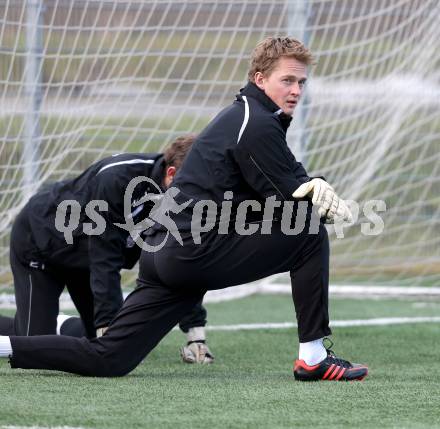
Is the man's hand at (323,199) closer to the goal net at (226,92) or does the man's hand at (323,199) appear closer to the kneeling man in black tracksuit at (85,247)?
the kneeling man in black tracksuit at (85,247)

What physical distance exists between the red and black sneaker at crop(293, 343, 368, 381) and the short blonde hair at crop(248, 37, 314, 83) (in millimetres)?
1150

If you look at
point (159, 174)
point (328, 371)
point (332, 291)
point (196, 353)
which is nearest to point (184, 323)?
point (196, 353)

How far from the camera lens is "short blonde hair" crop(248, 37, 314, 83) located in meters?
4.37

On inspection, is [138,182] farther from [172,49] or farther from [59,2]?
[172,49]

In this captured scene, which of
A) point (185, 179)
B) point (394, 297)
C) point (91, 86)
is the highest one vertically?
point (185, 179)

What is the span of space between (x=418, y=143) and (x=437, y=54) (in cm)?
100

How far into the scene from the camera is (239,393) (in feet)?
13.2

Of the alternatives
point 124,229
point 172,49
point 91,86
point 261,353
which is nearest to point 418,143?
point 172,49

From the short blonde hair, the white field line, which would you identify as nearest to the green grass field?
the short blonde hair

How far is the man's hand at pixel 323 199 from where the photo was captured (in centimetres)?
417

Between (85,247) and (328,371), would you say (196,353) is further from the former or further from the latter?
(328,371)

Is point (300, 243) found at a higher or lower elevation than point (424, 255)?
higher

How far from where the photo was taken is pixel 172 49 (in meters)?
7.51

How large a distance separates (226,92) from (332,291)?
1.71 metres
